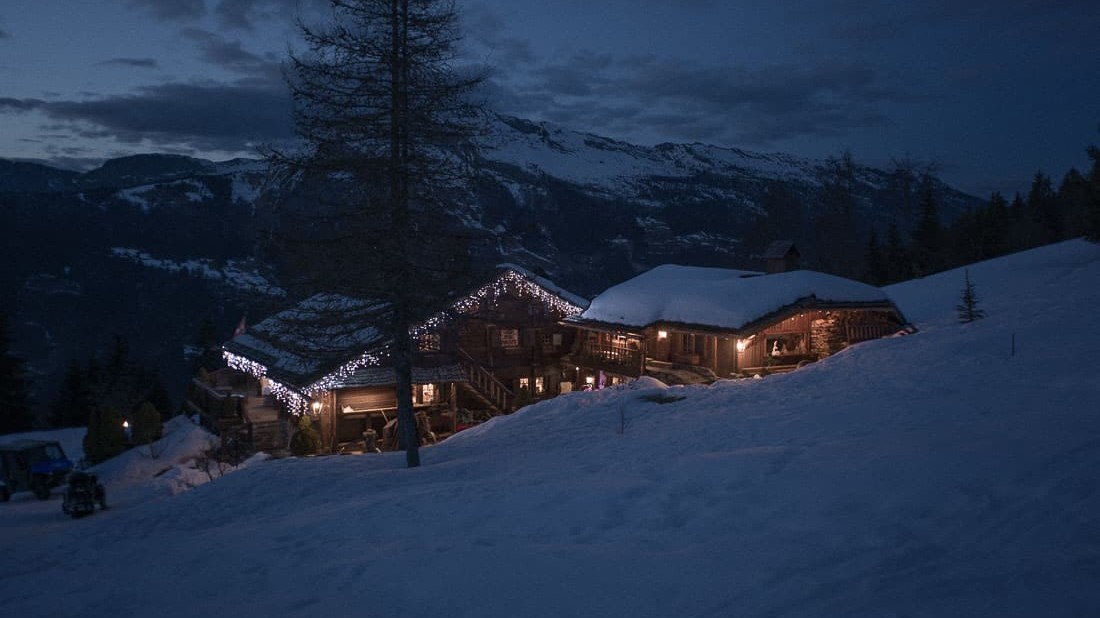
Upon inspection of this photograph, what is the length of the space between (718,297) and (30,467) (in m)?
28.9

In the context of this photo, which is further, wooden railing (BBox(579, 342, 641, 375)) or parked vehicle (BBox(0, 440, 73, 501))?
wooden railing (BBox(579, 342, 641, 375))

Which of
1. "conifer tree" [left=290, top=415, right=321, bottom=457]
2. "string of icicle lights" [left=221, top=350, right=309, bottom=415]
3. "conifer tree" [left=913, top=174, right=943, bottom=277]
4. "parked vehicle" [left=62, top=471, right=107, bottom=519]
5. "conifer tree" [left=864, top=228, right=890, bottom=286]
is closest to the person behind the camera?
"parked vehicle" [left=62, top=471, right=107, bottom=519]

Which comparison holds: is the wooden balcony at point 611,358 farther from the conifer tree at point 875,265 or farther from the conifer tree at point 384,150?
the conifer tree at point 875,265

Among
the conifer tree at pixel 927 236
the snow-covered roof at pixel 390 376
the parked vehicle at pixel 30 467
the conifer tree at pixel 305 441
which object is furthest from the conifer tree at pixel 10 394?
the conifer tree at pixel 927 236

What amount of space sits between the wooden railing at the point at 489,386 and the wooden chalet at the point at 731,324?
5598 millimetres

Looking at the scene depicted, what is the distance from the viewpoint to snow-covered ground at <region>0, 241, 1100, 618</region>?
5879 millimetres

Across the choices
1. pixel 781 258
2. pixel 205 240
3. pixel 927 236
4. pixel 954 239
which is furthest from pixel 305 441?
pixel 205 240

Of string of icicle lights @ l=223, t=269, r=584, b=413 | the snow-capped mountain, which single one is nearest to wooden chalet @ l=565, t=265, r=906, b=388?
string of icicle lights @ l=223, t=269, r=584, b=413

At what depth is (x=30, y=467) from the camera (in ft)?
82.8

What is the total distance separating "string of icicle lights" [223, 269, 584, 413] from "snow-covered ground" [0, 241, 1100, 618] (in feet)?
11.4

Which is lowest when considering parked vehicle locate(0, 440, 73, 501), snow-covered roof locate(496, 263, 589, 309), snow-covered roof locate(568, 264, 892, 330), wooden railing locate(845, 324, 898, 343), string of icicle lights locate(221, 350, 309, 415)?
parked vehicle locate(0, 440, 73, 501)

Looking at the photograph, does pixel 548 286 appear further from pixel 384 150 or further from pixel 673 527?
pixel 673 527

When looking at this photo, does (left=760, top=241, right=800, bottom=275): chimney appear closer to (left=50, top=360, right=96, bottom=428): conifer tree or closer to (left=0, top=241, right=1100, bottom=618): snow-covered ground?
(left=0, top=241, right=1100, bottom=618): snow-covered ground

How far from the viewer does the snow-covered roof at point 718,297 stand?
94.0 feet
